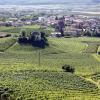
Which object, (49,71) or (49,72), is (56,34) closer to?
(49,71)

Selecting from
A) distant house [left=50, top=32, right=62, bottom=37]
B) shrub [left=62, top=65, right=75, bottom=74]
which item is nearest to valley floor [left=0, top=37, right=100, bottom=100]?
shrub [left=62, top=65, right=75, bottom=74]

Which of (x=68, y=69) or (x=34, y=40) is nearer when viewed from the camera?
(x=68, y=69)

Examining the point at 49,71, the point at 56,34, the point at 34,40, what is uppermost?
the point at 49,71

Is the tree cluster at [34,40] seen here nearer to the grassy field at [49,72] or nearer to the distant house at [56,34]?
the grassy field at [49,72]

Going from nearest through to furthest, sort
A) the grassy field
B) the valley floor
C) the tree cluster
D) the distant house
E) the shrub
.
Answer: the grassy field → the valley floor → the shrub → the tree cluster → the distant house

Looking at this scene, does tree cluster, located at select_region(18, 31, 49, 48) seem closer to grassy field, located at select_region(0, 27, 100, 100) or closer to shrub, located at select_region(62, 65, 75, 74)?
grassy field, located at select_region(0, 27, 100, 100)

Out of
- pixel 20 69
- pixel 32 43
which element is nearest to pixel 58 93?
pixel 20 69

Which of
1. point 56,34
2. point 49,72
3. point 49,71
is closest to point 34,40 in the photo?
point 56,34

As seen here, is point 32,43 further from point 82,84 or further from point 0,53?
point 82,84

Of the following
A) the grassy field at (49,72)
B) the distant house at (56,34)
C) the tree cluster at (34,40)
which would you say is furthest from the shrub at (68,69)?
the distant house at (56,34)
